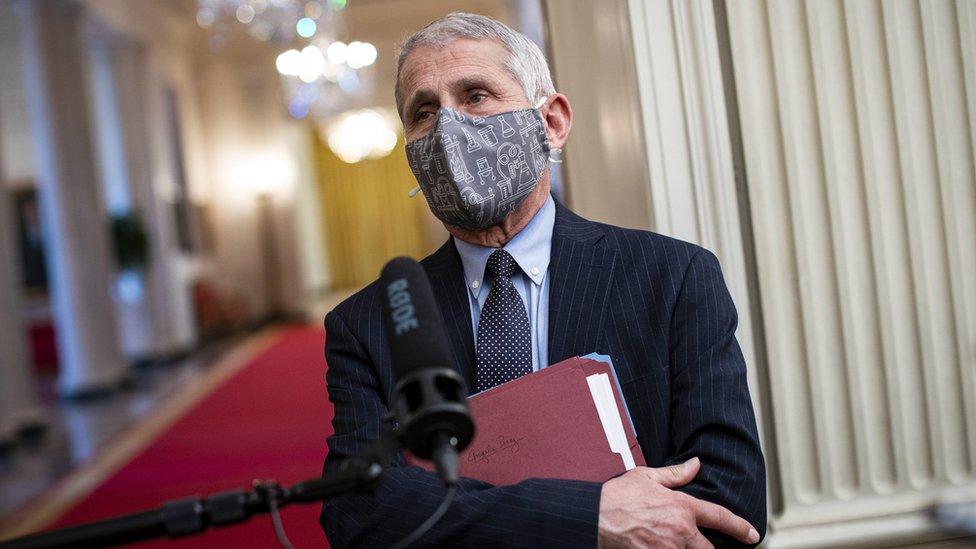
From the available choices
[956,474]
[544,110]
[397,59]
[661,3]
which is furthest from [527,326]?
[956,474]

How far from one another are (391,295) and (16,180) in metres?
16.5

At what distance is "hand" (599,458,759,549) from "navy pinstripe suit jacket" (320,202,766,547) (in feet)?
0.09

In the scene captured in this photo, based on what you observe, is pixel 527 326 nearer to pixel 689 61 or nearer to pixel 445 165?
pixel 445 165

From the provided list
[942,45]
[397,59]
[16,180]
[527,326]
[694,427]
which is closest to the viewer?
[694,427]

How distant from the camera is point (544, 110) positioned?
170cm

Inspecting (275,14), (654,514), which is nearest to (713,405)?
(654,514)

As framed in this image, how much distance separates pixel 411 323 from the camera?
34.8 inches

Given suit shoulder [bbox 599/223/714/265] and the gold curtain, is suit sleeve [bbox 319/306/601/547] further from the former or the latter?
the gold curtain

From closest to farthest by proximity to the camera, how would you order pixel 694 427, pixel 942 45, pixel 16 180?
pixel 694 427 < pixel 942 45 < pixel 16 180

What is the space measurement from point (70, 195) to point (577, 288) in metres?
9.81

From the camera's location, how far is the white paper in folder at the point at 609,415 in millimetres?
1400

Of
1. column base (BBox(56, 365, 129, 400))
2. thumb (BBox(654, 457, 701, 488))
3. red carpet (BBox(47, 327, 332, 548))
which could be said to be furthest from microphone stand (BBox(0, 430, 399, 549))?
column base (BBox(56, 365, 129, 400))

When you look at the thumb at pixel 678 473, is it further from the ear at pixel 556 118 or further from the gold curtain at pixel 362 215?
the gold curtain at pixel 362 215
